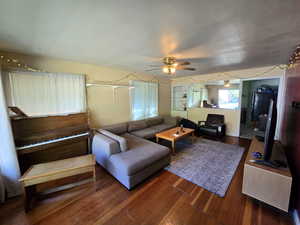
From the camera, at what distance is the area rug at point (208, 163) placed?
208 centimetres

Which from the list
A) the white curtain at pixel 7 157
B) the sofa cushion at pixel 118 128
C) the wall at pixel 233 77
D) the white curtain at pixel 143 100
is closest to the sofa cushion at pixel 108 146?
the sofa cushion at pixel 118 128

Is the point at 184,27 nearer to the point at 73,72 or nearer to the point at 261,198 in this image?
the point at 261,198

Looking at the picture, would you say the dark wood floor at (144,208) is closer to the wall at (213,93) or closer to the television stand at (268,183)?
the television stand at (268,183)

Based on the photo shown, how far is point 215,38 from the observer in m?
1.76

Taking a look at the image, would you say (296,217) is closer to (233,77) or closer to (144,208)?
(144,208)

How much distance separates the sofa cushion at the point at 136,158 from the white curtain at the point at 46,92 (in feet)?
5.47

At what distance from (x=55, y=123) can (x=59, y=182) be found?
116 centimetres

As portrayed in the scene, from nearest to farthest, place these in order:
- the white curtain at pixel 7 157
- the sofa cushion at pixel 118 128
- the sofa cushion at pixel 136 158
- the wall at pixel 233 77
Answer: the white curtain at pixel 7 157
the sofa cushion at pixel 136 158
the sofa cushion at pixel 118 128
the wall at pixel 233 77

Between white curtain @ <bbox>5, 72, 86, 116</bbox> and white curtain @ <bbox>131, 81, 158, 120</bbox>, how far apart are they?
1.65 meters

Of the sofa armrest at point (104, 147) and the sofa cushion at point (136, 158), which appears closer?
the sofa cushion at point (136, 158)

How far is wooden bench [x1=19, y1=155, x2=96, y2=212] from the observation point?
1561mm

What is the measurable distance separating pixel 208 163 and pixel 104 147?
220 cm

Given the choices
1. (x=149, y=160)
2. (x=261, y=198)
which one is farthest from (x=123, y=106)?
(x=261, y=198)

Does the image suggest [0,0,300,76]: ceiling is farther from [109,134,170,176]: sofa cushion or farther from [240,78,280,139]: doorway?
[240,78,280,139]: doorway
